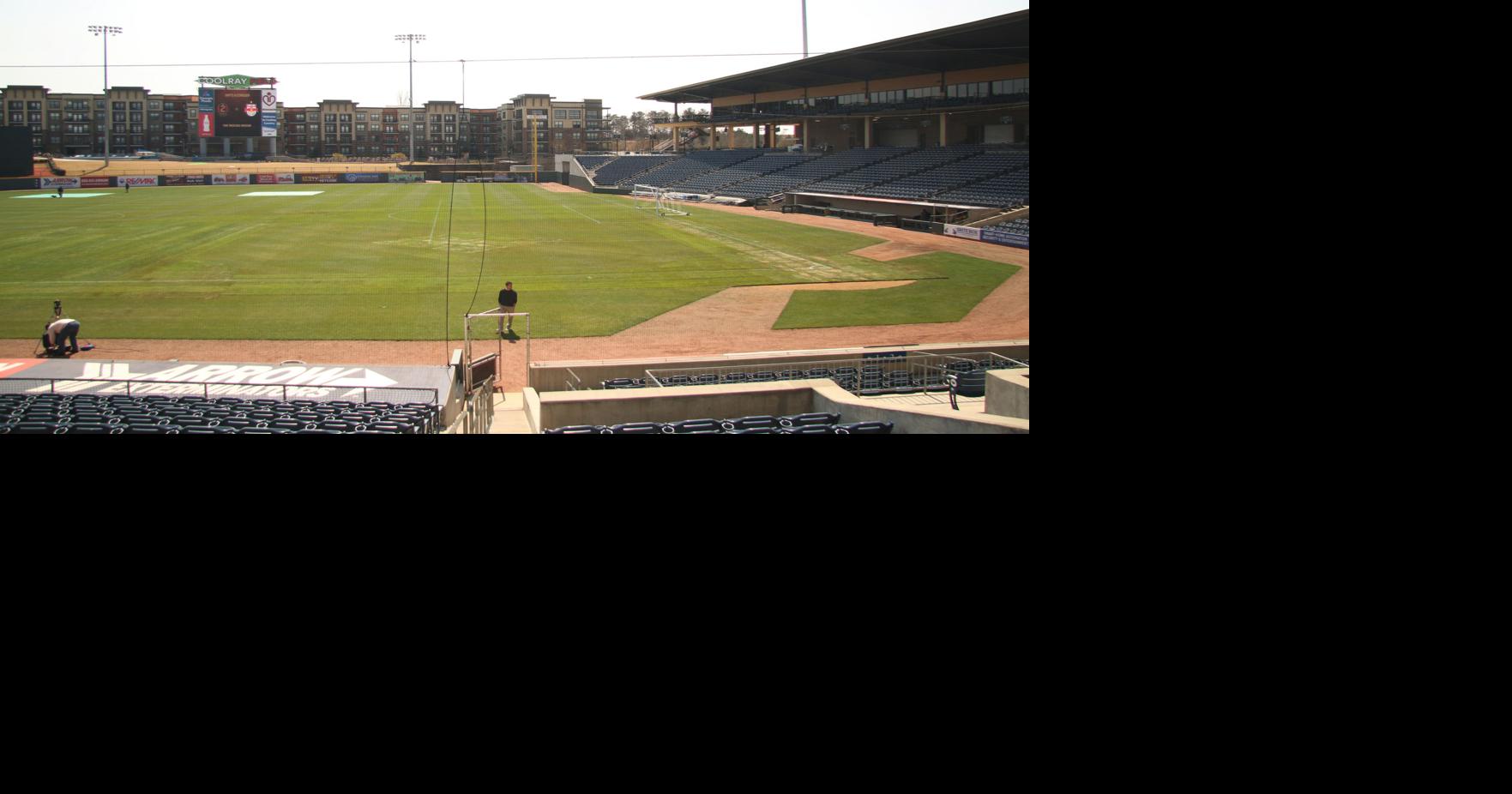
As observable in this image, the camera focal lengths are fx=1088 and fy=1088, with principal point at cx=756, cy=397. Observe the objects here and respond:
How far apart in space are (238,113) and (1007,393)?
8249 millimetres

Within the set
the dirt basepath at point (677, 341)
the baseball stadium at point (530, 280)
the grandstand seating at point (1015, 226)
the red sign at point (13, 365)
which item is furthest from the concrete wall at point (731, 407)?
the grandstand seating at point (1015, 226)

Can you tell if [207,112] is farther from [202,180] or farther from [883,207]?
[202,180]

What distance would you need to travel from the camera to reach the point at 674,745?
283cm

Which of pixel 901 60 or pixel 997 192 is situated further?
pixel 997 192

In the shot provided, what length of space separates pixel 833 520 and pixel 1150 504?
1.16 meters

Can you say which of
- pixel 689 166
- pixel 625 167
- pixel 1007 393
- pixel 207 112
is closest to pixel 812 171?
pixel 689 166

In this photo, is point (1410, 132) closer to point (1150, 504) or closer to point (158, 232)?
point (1150, 504)

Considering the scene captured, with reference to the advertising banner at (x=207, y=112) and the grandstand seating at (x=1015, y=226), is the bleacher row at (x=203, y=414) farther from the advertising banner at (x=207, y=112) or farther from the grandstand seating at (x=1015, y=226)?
the grandstand seating at (x=1015, y=226)

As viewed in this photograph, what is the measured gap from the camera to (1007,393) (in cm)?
737

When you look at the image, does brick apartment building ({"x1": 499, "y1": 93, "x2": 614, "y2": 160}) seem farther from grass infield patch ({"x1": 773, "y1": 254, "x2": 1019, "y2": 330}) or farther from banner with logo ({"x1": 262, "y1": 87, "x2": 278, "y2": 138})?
grass infield patch ({"x1": 773, "y1": 254, "x2": 1019, "y2": 330})

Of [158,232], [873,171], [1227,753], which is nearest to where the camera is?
[1227,753]

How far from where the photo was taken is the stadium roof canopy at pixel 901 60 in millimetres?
15242

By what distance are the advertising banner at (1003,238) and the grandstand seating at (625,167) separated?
14.4 metres

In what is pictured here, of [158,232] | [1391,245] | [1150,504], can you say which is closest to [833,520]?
[1150,504]
